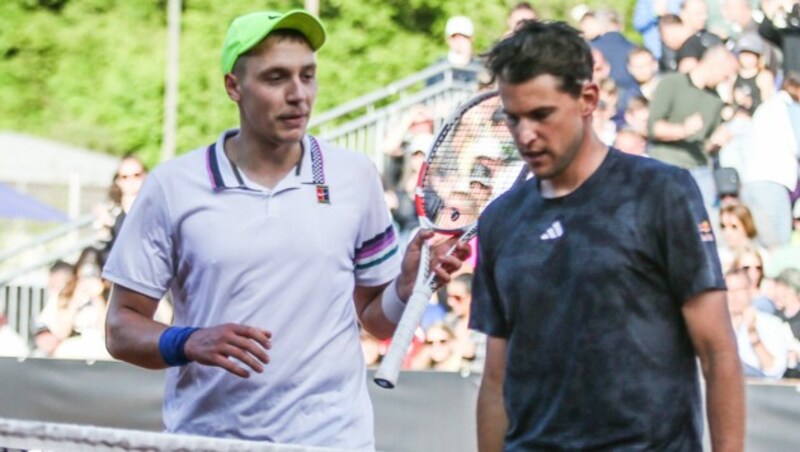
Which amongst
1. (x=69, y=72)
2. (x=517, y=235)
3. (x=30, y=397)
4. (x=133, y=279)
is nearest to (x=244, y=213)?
(x=133, y=279)

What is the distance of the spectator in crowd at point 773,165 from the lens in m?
12.0

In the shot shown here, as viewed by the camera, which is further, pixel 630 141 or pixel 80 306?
pixel 80 306

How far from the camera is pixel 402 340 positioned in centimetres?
457

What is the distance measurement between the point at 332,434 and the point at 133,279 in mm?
742

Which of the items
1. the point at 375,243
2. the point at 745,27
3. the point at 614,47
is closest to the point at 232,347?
the point at 375,243

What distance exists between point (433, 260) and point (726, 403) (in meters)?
1.17

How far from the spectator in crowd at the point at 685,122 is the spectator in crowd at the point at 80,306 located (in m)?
4.01

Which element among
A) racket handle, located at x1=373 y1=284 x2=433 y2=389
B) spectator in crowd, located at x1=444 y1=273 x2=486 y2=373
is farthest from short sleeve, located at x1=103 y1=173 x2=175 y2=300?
spectator in crowd, located at x1=444 y1=273 x2=486 y2=373

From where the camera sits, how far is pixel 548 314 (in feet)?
13.6

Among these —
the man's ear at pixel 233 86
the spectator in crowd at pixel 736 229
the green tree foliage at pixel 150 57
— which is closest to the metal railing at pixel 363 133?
the spectator in crowd at pixel 736 229

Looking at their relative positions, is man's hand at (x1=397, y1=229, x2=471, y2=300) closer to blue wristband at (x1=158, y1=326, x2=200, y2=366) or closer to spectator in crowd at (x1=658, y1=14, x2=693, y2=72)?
blue wristband at (x1=158, y1=326, x2=200, y2=366)

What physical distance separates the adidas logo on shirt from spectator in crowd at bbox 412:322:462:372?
21.1 ft

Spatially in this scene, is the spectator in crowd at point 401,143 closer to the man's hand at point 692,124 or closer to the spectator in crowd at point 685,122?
the spectator in crowd at point 685,122

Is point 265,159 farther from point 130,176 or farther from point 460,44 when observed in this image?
point 460,44
